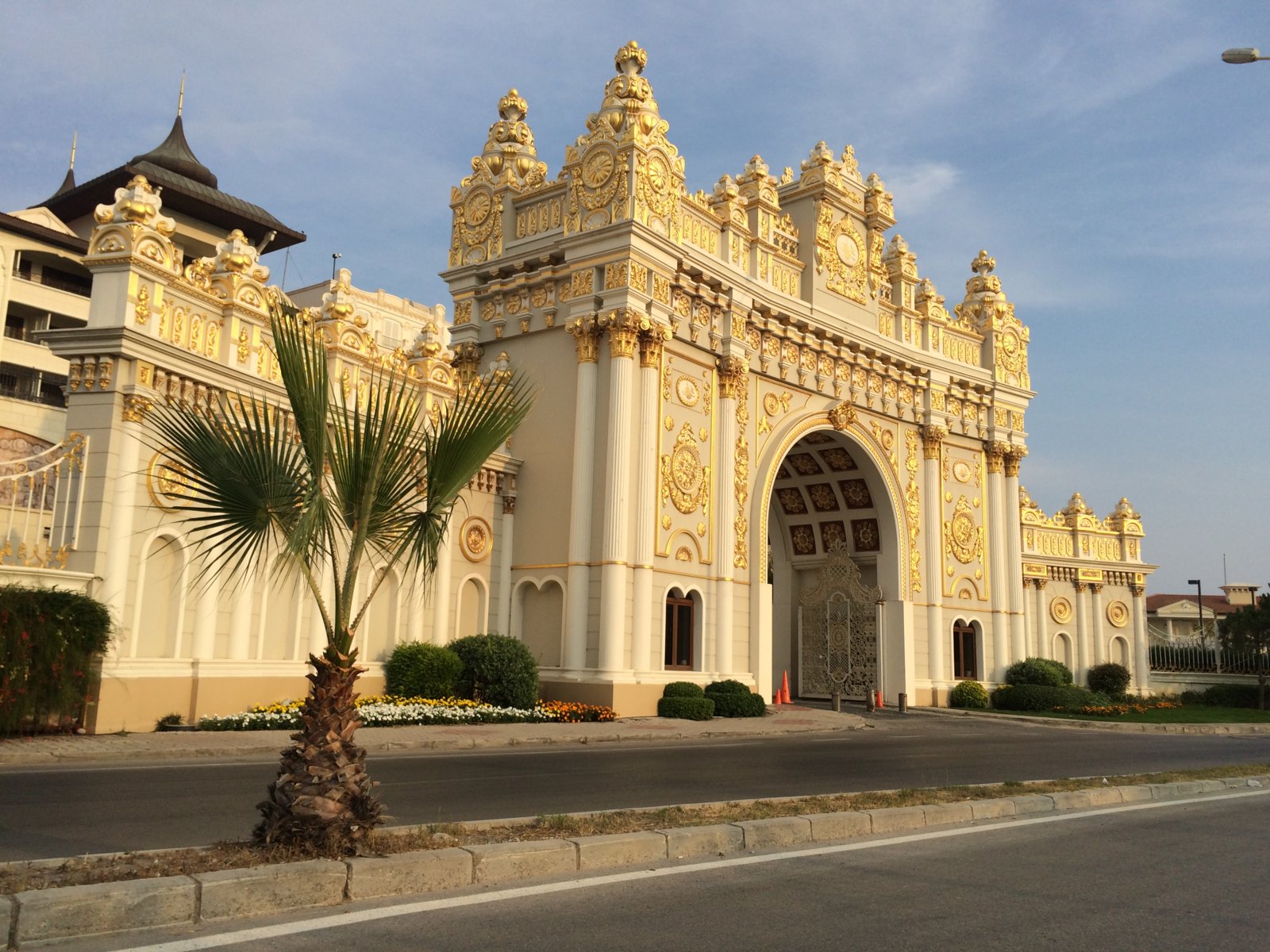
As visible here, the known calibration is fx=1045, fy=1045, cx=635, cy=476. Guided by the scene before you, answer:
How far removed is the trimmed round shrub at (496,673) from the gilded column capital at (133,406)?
28.9ft

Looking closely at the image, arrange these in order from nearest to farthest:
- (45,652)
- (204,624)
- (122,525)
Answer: (45,652) → (122,525) → (204,624)

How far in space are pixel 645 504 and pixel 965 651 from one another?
17045 millimetres

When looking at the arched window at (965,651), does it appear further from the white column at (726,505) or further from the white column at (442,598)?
the white column at (442,598)

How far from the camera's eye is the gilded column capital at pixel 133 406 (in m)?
16.2

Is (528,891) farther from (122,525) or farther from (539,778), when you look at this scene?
(122,525)

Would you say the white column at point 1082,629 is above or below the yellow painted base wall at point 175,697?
above

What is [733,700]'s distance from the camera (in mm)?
24781

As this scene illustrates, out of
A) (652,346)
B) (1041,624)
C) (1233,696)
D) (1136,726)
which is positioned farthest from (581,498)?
(1233,696)

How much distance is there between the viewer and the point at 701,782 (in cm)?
1212

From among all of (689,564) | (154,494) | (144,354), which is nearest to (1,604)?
(154,494)

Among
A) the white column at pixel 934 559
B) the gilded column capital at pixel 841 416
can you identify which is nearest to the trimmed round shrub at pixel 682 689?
the gilded column capital at pixel 841 416

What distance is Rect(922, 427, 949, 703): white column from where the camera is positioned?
1359 inches

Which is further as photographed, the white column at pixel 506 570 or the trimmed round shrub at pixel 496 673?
the white column at pixel 506 570

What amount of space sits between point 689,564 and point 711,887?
1948 cm
